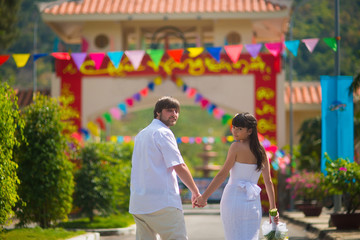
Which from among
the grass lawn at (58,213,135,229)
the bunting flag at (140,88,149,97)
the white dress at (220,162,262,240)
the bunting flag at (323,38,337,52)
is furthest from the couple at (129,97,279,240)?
the bunting flag at (140,88,149,97)

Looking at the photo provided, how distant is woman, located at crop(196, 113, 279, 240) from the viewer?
763 cm

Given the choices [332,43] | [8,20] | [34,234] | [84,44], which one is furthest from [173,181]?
[8,20]

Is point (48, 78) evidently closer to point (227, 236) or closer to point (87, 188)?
point (87, 188)

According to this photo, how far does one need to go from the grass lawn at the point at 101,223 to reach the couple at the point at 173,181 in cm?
1127

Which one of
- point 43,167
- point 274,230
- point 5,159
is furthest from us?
point 43,167

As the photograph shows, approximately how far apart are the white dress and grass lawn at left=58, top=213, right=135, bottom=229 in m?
11.3

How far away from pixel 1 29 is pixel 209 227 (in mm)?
15454

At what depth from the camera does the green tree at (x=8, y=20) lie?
3021 cm

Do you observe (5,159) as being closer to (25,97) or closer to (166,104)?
(166,104)

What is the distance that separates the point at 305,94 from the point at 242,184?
2977 centimetres

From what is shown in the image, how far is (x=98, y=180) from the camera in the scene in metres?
19.9

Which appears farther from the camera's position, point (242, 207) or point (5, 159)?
point (5, 159)

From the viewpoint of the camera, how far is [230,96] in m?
29.6

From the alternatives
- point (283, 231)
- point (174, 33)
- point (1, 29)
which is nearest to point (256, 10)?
point (174, 33)
